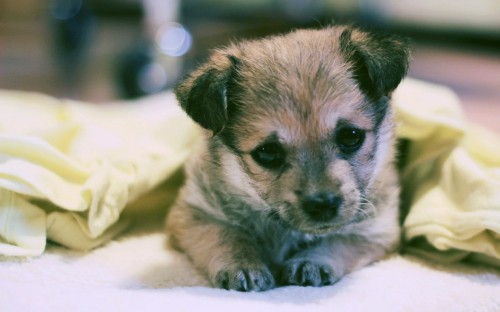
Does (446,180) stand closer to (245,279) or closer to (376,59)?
(376,59)

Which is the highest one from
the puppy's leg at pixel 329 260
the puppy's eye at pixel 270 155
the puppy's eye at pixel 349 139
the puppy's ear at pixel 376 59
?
the puppy's ear at pixel 376 59

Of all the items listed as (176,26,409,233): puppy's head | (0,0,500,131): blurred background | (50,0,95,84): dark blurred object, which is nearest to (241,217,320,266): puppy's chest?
(176,26,409,233): puppy's head

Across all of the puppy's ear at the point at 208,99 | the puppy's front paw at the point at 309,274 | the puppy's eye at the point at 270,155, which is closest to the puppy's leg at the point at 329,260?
the puppy's front paw at the point at 309,274

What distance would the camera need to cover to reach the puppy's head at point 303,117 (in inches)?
60.8

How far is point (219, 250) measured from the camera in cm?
173

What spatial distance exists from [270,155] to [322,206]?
0.25 metres

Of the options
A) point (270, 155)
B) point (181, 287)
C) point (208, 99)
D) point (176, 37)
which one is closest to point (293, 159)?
point (270, 155)

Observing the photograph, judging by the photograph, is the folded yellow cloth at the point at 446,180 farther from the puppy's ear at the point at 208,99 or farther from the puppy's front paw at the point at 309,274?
the puppy's ear at the point at 208,99

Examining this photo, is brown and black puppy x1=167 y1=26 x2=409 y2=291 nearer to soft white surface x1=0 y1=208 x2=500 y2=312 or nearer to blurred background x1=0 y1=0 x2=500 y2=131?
soft white surface x1=0 y1=208 x2=500 y2=312

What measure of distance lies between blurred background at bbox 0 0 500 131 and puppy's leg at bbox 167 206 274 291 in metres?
2.27

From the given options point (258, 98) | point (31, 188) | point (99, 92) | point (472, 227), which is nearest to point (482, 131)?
point (472, 227)

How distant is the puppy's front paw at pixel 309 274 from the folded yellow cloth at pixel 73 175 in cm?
64

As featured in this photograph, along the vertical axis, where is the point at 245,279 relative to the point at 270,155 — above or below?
below

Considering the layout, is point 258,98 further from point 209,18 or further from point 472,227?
point 209,18
